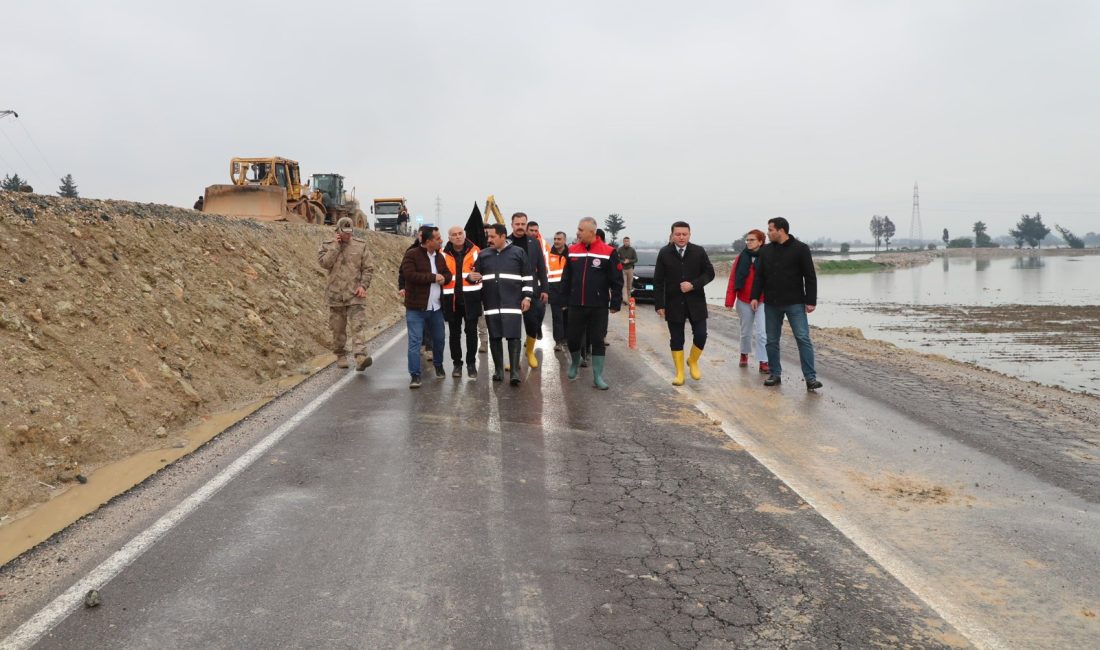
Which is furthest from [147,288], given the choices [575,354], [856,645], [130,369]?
[856,645]

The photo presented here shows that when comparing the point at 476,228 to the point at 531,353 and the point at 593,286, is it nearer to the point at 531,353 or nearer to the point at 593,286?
the point at 531,353

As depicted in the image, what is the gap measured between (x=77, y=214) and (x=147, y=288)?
1.58 metres

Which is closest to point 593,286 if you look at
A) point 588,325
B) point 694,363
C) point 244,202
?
point 588,325

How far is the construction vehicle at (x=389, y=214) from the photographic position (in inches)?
1829

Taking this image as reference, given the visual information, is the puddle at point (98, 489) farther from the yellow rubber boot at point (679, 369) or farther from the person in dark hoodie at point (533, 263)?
the yellow rubber boot at point (679, 369)

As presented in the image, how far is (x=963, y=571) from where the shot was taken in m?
4.14

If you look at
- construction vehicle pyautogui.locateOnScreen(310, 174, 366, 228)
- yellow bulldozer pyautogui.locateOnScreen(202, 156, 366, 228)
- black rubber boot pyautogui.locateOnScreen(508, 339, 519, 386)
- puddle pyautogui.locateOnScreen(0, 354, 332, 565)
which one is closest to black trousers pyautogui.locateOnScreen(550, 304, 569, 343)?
black rubber boot pyautogui.locateOnScreen(508, 339, 519, 386)

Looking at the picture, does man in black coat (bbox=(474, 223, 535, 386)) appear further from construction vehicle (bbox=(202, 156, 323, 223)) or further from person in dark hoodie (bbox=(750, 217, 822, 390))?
construction vehicle (bbox=(202, 156, 323, 223))

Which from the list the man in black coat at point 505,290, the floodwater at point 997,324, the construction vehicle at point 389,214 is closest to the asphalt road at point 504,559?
the man in black coat at point 505,290

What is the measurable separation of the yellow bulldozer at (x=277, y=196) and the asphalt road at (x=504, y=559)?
19374mm

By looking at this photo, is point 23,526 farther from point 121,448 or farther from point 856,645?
point 856,645

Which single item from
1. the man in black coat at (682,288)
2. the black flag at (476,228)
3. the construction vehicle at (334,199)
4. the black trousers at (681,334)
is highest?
the construction vehicle at (334,199)

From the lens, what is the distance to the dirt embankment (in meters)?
6.15

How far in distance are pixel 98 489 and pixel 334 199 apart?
Result: 32911mm
